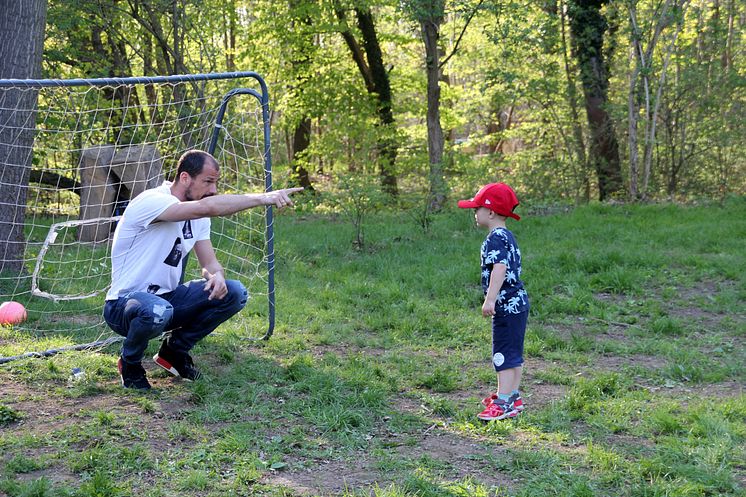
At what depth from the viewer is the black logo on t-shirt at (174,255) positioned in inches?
185

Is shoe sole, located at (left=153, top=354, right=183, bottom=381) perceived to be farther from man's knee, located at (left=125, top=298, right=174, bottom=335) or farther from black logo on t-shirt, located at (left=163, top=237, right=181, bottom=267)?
black logo on t-shirt, located at (left=163, top=237, right=181, bottom=267)

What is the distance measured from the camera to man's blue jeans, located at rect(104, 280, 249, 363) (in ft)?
14.5

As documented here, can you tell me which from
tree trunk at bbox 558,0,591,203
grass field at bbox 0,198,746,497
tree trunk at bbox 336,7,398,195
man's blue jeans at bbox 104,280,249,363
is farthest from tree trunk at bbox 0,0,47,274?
tree trunk at bbox 336,7,398,195

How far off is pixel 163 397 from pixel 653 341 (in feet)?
12.2

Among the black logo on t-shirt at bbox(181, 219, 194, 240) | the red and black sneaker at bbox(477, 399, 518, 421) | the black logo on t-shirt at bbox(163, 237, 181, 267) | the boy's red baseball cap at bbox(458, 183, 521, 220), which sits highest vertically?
the boy's red baseball cap at bbox(458, 183, 521, 220)

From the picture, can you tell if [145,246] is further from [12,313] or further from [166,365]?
[12,313]

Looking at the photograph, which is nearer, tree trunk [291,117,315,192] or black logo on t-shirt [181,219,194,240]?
black logo on t-shirt [181,219,194,240]

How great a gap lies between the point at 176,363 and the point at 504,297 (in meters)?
2.19

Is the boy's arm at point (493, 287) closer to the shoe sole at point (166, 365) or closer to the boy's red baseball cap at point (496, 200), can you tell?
the boy's red baseball cap at point (496, 200)

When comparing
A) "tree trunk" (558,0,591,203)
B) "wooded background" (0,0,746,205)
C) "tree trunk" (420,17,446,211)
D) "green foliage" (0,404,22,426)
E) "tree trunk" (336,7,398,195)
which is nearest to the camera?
"green foliage" (0,404,22,426)

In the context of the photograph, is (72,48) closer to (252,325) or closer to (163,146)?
(163,146)

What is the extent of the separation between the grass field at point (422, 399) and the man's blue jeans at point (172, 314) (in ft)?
1.02

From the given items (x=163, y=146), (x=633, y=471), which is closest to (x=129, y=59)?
(x=163, y=146)

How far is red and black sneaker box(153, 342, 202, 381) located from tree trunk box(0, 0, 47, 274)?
2.86 metres
